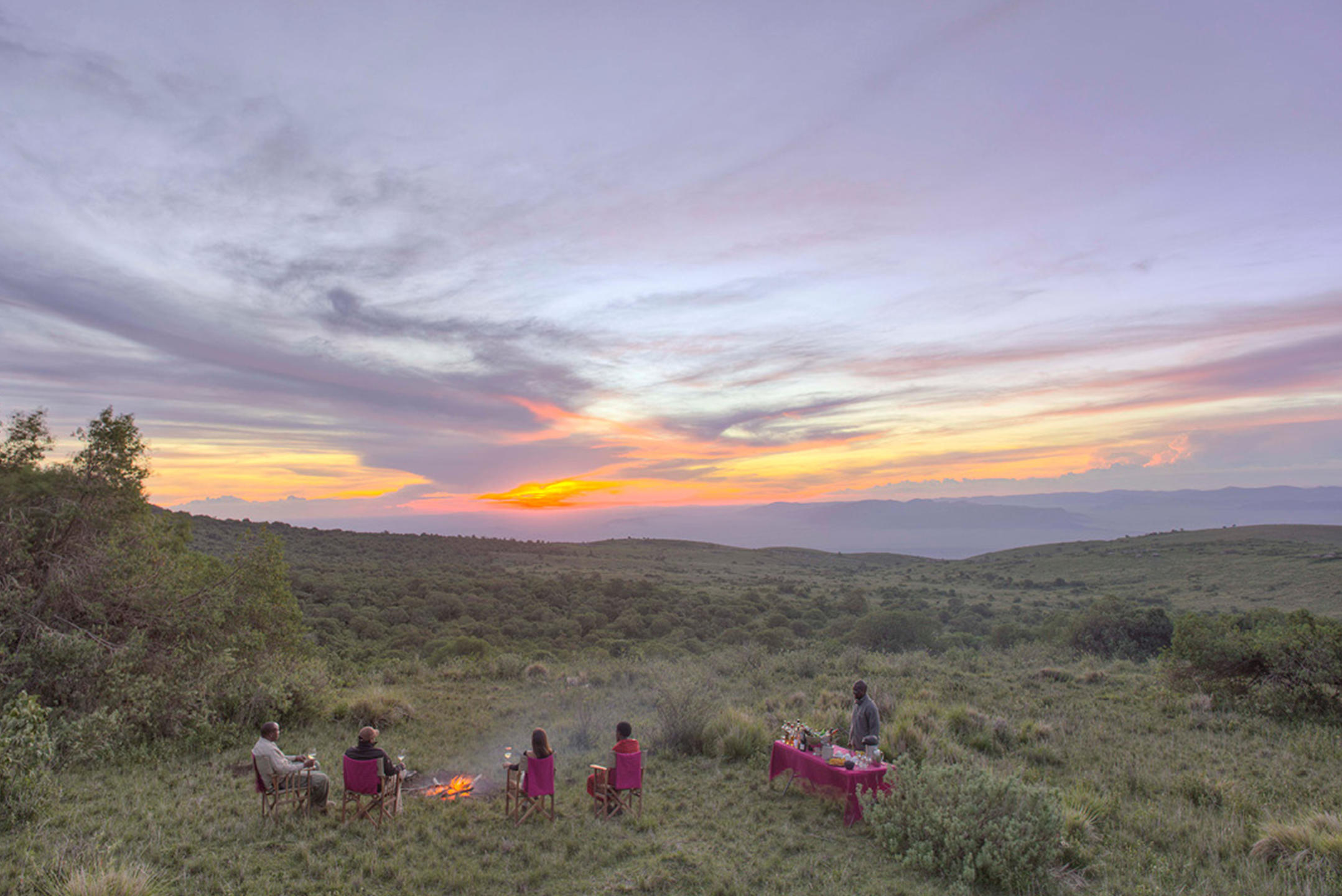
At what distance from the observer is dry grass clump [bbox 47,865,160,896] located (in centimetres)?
488

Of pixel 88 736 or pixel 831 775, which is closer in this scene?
pixel 831 775

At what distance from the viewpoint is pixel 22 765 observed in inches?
268

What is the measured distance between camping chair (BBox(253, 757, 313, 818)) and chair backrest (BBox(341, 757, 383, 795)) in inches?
19.5

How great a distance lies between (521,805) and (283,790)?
9.45ft

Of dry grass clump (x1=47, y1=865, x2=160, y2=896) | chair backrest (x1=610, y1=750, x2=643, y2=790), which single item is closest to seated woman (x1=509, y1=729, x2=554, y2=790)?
chair backrest (x1=610, y1=750, x2=643, y2=790)

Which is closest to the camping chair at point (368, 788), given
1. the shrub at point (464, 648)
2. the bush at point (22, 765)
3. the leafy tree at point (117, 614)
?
the bush at point (22, 765)

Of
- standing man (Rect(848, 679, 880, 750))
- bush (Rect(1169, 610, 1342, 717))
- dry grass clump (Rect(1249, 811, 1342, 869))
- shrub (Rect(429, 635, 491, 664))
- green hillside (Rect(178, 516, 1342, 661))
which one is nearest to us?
dry grass clump (Rect(1249, 811, 1342, 869))

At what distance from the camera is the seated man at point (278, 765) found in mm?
7629

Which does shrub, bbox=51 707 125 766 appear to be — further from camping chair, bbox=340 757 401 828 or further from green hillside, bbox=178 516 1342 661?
green hillside, bbox=178 516 1342 661

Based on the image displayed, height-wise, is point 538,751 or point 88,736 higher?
point 538,751

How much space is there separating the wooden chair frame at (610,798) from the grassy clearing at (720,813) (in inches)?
10.4

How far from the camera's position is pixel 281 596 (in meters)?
15.7

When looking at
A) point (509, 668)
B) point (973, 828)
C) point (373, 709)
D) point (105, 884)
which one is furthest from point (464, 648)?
point (973, 828)

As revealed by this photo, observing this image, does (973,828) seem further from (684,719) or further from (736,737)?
(684,719)
